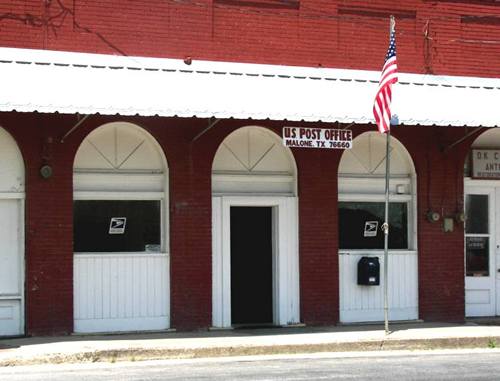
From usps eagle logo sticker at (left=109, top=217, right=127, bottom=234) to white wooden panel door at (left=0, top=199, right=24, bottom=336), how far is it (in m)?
1.44

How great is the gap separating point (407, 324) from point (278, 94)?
15.3 ft

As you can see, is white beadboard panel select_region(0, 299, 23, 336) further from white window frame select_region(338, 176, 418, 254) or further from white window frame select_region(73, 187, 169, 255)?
white window frame select_region(338, 176, 418, 254)

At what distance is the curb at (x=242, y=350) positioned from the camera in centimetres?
1191

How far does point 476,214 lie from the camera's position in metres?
16.8

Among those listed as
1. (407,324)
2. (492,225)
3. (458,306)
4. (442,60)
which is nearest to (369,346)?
(407,324)

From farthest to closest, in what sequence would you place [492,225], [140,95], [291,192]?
1. [492,225]
2. [291,192]
3. [140,95]

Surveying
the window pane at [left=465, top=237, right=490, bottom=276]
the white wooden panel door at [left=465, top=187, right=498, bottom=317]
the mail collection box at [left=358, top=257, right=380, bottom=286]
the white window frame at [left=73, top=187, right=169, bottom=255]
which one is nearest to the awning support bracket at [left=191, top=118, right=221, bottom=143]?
the white window frame at [left=73, top=187, right=169, bottom=255]

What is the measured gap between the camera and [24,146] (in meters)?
13.7

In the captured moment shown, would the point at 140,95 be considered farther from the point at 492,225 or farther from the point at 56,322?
the point at 492,225

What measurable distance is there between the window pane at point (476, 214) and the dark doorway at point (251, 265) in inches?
153

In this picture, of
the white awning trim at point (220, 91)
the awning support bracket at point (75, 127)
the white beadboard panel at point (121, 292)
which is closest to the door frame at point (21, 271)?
the white beadboard panel at point (121, 292)

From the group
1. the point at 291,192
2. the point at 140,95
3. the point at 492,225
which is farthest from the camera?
the point at 492,225

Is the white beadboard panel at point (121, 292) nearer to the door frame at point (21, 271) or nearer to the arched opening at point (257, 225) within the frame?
the door frame at point (21, 271)

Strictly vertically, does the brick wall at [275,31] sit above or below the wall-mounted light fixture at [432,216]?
above
